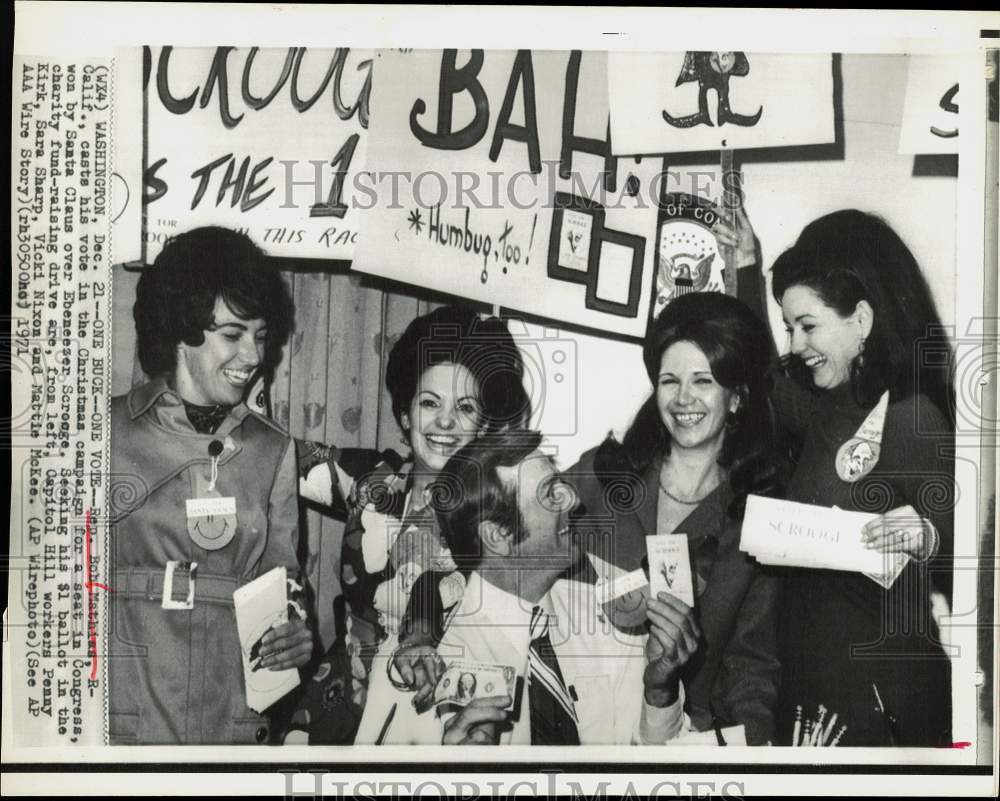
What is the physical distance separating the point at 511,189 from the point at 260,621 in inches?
40.9

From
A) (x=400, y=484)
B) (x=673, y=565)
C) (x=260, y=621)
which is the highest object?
(x=400, y=484)

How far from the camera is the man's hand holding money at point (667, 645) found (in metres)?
2.01

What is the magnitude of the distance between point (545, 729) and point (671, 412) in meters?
0.72

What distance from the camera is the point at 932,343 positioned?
2.04 meters

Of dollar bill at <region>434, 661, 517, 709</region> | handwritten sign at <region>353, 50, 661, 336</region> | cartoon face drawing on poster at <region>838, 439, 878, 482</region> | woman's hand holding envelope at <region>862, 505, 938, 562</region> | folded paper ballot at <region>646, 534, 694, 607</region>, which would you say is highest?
handwritten sign at <region>353, 50, 661, 336</region>

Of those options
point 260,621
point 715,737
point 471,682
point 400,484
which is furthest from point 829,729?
point 260,621

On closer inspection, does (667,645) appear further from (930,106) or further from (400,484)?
(930,106)

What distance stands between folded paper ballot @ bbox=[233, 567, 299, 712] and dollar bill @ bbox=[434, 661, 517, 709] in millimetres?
308

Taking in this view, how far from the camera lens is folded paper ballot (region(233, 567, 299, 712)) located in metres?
2.00

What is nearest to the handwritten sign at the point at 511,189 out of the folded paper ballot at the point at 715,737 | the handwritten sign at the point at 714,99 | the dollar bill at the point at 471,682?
the handwritten sign at the point at 714,99

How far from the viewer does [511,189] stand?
2014 millimetres

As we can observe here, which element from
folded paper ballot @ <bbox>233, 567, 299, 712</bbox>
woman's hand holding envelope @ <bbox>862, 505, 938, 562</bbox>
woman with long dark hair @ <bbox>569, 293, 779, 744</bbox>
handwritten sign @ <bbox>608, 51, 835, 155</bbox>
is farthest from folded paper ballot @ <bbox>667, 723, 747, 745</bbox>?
handwritten sign @ <bbox>608, 51, 835, 155</bbox>

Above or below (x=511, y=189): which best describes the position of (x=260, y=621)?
below

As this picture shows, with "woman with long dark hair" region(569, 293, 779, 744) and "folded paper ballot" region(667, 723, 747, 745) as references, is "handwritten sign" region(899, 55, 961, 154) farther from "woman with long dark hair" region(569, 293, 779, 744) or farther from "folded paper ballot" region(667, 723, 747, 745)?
"folded paper ballot" region(667, 723, 747, 745)
